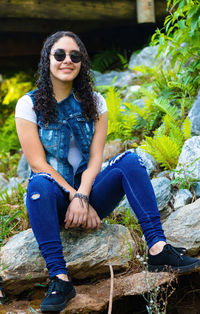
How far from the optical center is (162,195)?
3666 millimetres

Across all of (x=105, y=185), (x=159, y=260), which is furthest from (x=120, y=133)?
(x=159, y=260)

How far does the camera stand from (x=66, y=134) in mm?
3061

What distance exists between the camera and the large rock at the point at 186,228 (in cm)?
304

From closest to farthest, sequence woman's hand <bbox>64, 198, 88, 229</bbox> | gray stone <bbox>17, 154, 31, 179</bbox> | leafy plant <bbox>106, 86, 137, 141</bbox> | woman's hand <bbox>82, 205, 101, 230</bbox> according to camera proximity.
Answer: woman's hand <bbox>64, 198, 88, 229</bbox> < woman's hand <bbox>82, 205, 101, 230</bbox> < leafy plant <bbox>106, 86, 137, 141</bbox> < gray stone <bbox>17, 154, 31, 179</bbox>

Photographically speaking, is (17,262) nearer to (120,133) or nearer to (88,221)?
(88,221)

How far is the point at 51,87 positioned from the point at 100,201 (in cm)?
101

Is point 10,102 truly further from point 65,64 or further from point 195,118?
point 65,64

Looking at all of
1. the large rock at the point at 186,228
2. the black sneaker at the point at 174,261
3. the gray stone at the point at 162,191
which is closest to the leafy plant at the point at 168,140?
the gray stone at the point at 162,191

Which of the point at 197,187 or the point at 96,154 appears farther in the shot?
the point at 197,187

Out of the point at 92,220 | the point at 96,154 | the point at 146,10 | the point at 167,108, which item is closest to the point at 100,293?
the point at 92,220

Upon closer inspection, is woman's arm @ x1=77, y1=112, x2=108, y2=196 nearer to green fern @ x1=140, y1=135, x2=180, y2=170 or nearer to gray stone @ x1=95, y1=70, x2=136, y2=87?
green fern @ x1=140, y1=135, x2=180, y2=170

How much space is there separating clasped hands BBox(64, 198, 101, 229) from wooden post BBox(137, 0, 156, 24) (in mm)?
5138

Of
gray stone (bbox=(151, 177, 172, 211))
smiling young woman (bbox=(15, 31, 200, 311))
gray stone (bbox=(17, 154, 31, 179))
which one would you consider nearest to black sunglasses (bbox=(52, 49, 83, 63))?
smiling young woman (bbox=(15, 31, 200, 311))

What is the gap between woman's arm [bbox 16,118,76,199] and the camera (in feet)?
9.52
